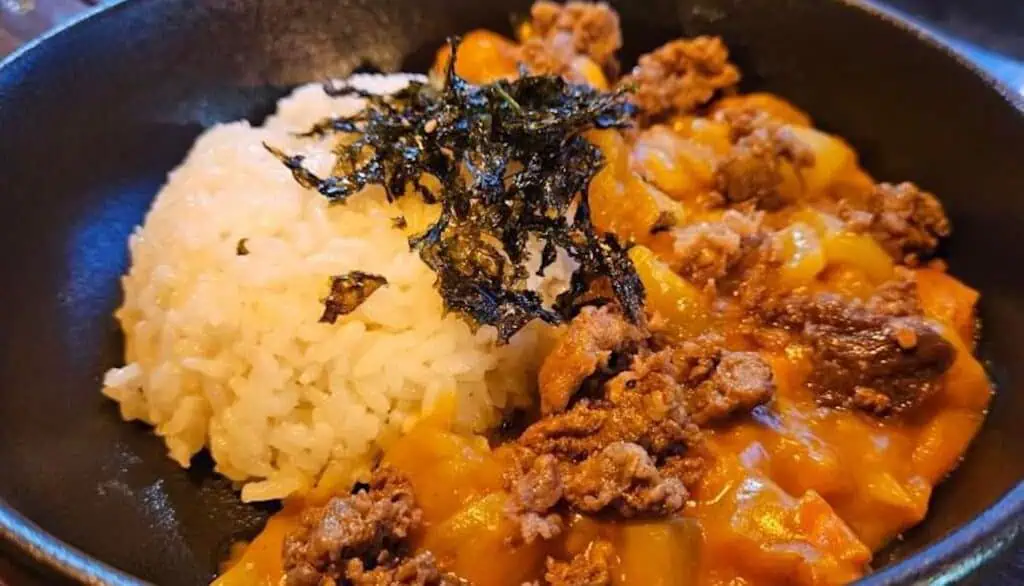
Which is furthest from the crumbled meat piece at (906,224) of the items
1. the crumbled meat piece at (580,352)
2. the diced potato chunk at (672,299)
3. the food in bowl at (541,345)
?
the crumbled meat piece at (580,352)

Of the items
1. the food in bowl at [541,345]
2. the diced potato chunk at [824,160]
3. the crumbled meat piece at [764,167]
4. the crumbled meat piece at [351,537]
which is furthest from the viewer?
the diced potato chunk at [824,160]

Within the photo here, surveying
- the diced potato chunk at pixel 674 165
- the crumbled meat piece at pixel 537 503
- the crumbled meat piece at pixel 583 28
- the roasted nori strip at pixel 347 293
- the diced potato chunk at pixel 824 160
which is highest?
the crumbled meat piece at pixel 583 28

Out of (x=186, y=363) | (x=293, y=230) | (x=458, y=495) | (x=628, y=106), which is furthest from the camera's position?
(x=628, y=106)

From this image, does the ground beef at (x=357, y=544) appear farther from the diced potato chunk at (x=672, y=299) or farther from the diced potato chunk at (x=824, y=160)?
the diced potato chunk at (x=824, y=160)

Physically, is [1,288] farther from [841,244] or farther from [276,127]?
[841,244]

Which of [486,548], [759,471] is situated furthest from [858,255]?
[486,548]

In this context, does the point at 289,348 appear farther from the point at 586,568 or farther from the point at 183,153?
the point at 183,153

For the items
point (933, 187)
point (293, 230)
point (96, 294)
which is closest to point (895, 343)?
point (933, 187)
